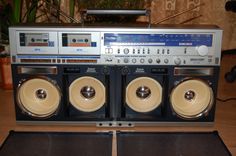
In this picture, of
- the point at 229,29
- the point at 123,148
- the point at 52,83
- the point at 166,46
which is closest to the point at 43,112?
the point at 52,83

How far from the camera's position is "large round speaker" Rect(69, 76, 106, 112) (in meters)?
0.90

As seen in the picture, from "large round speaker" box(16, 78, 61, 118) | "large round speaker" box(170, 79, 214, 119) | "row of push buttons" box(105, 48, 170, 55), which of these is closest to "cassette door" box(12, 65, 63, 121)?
"large round speaker" box(16, 78, 61, 118)

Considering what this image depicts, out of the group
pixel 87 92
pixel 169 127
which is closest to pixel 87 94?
pixel 87 92

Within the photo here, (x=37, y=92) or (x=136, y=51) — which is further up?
(x=136, y=51)

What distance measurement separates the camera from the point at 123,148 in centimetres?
81

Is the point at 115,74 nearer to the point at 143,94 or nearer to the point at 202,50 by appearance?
the point at 143,94

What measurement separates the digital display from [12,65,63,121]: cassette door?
0.17 metres

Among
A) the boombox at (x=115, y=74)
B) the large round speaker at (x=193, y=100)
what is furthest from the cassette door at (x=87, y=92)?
the large round speaker at (x=193, y=100)

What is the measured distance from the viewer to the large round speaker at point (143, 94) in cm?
91

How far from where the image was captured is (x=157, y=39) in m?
0.86

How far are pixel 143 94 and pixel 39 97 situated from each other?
0.94ft

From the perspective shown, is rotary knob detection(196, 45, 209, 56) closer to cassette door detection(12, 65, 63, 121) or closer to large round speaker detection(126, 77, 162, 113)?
large round speaker detection(126, 77, 162, 113)

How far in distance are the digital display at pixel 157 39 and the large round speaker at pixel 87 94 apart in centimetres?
12

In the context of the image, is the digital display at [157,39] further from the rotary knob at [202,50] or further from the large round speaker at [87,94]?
the large round speaker at [87,94]
